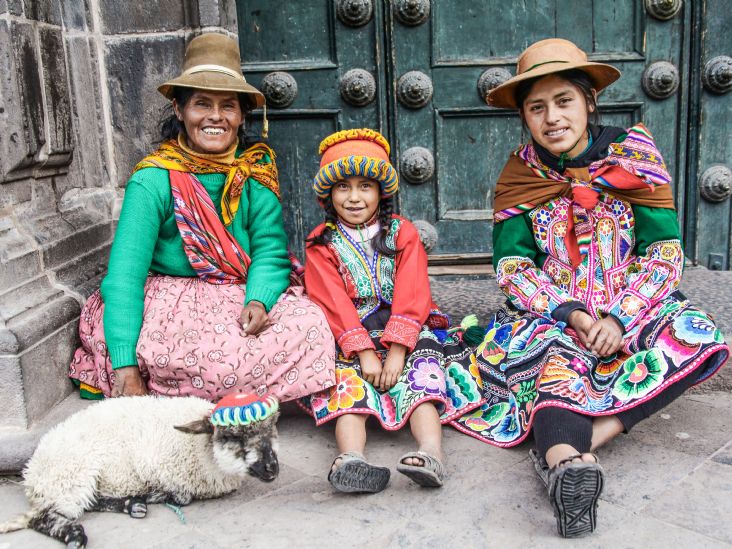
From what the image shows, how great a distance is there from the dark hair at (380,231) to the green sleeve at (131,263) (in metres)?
0.60

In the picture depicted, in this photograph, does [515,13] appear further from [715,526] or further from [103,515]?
[103,515]

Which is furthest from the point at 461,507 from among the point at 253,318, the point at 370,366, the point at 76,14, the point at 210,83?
the point at 76,14

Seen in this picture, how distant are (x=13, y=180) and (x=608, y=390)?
2.23 metres

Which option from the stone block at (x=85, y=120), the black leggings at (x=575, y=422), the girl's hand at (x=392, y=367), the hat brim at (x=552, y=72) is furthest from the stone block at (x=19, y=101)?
the black leggings at (x=575, y=422)

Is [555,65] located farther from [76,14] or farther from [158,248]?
[76,14]

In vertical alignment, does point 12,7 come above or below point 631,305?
above

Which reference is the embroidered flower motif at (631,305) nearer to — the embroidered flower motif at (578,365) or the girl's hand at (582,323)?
the girl's hand at (582,323)

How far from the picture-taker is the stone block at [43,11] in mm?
Answer: 2762

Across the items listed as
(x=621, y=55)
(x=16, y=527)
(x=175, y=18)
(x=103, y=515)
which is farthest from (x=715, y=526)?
(x=175, y=18)

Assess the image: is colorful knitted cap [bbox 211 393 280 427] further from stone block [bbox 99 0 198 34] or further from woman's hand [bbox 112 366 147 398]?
stone block [bbox 99 0 198 34]

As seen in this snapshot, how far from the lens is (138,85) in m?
3.23

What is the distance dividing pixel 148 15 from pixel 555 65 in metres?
1.76

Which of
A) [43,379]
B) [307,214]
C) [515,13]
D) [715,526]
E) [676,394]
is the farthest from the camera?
[307,214]

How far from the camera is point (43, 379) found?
2629 mm
